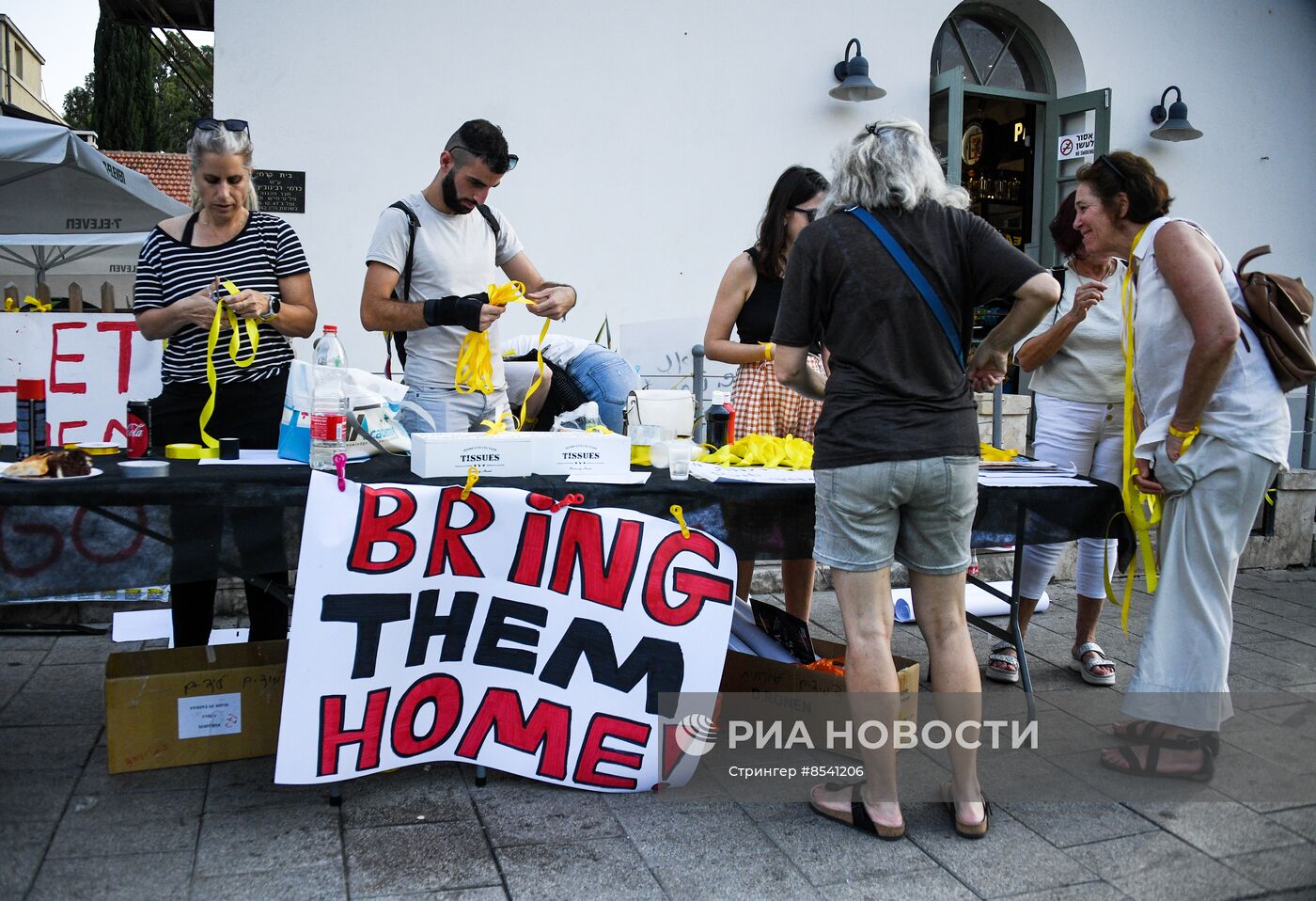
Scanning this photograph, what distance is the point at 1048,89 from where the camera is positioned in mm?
7578

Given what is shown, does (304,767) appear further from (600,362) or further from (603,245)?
(603,245)

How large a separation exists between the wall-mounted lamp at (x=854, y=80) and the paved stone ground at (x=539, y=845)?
4.69 metres

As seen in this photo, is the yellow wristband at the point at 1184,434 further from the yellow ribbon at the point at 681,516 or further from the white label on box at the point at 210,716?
the white label on box at the point at 210,716

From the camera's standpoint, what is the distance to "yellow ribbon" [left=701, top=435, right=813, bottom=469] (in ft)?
10.4

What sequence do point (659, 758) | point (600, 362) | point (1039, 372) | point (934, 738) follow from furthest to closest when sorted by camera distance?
point (600, 362) < point (1039, 372) < point (934, 738) < point (659, 758)

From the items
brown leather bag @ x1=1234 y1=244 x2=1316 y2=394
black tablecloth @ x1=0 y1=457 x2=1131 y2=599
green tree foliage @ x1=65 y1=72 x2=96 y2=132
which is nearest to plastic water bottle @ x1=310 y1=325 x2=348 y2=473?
black tablecloth @ x1=0 y1=457 x2=1131 y2=599

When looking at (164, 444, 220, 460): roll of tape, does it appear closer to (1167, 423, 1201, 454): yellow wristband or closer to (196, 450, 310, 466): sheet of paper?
(196, 450, 310, 466): sheet of paper

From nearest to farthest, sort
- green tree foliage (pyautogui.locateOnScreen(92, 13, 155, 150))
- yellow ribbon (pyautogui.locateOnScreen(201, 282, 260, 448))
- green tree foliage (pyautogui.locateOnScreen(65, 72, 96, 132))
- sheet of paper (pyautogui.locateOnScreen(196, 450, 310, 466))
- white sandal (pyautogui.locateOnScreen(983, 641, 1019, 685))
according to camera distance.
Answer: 1. sheet of paper (pyautogui.locateOnScreen(196, 450, 310, 466))
2. yellow ribbon (pyautogui.locateOnScreen(201, 282, 260, 448))
3. white sandal (pyautogui.locateOnScreen(983, 641, 1019, 685))
4. green tree foliage (pyautogui.locateOnScreen(92, 13, 155, 150))
5. green tree foliage (pyautogui.locateOnScreen(65, 72, 96, 132))

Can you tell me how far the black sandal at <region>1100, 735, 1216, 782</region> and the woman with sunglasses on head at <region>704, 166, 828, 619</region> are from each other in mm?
1167

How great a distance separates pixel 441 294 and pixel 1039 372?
2.27 metres

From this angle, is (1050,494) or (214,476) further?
(1050,494)

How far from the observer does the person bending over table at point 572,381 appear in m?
4.59

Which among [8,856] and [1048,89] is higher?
[1048,89]

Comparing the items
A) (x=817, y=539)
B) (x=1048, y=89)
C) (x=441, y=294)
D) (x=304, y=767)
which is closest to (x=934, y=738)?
(x=817, y=539)
